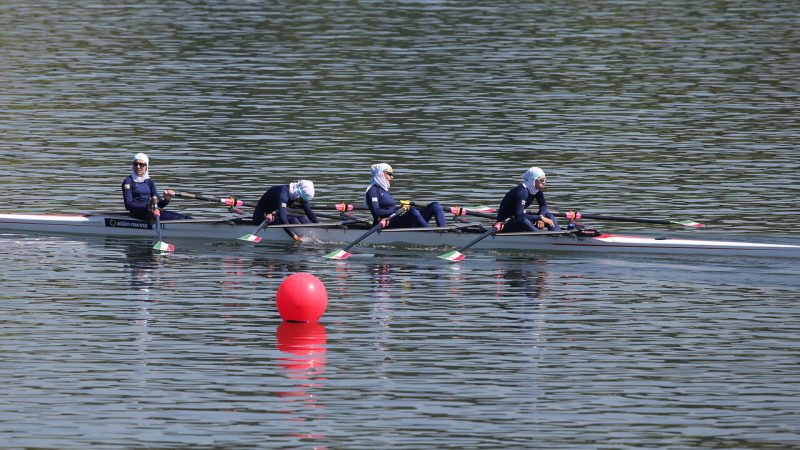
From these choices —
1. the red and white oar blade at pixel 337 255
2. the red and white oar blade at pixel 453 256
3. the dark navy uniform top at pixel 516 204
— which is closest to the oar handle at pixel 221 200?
the red and white oar blade at pixel 337 255

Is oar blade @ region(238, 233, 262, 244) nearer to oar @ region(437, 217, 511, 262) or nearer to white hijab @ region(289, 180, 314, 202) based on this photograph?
white hijab @ region(289, 180, 314, 202)

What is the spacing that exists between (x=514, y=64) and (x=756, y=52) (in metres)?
9.71

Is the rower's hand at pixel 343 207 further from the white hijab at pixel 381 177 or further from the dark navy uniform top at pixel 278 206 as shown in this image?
the white hijab at pixel 381 177

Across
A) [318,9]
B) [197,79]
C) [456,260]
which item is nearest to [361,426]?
[456,260]

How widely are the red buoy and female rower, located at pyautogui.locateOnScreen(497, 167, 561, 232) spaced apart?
7.30 m

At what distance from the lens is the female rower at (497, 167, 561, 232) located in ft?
108

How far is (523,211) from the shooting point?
33.1 meters

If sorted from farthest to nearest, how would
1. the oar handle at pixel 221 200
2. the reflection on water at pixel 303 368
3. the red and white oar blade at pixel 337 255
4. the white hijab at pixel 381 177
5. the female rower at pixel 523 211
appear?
1. the oar handle at pixel 221 200
2. the white hijab at pixel 381 177
3. the female rower at pixel 523 211
4. the red and white oar blade at pixel 337 255
5. the reflection on water at pixel 303 368

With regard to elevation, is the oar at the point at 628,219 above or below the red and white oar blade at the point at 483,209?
below

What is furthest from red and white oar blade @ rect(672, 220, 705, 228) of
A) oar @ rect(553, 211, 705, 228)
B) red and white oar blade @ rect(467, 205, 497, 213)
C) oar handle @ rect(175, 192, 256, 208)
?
oar handle @ rect(175, 192, 256, 208)

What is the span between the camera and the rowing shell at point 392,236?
Answer: 31891 millimetres

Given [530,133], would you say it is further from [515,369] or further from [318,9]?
[318,9]

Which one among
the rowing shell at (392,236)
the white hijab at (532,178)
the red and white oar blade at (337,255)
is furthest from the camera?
the white hijab at (532,178)

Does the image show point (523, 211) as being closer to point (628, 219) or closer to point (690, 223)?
point (628, 219)
